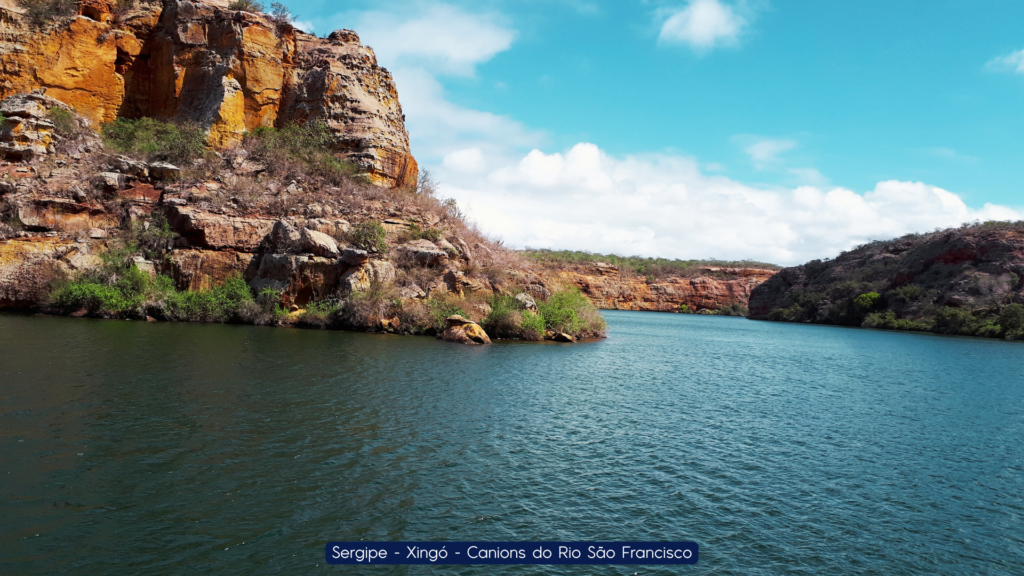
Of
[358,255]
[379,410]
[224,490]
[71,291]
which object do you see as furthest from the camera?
[358,255]

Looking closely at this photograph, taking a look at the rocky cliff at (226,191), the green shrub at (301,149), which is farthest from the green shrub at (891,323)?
the green shrub at (301,149)

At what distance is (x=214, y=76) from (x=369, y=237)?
71.5ft

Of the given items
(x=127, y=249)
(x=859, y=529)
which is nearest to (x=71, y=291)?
(x=127, y=249)

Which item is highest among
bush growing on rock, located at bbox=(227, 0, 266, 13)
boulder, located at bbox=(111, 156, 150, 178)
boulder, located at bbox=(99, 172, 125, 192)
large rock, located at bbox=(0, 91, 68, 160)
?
bush growing on rock, located at bbox=(227, 0, 266, 13)

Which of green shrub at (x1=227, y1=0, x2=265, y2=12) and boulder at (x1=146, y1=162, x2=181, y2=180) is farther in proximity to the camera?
green shrub at (x1=227, y1=0, x2=265, y2=12)

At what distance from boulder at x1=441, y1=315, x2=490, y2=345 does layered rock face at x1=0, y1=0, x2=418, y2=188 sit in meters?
16.7

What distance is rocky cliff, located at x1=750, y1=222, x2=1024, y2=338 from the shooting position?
57.3 m

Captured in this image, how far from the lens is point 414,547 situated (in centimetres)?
736

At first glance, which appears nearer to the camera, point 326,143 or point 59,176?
point 59,176

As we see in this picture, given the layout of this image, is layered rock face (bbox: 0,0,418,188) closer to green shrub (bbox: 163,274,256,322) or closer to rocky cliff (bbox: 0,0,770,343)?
rocky cliff (bbox: 0,0,770,343)

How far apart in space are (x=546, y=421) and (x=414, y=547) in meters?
7.14

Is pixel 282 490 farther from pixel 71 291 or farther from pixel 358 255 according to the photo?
pixel 71 291

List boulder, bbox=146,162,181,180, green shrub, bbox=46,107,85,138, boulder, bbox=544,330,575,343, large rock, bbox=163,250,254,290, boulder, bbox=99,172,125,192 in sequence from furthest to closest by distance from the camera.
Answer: green shrub, bbox=46,107,85,138, boulder, bbox=146,162,181,180, boulder, bbox=99,172,125,192, boulder, bbox=544,330,575,343, large rock, bbox=163,250,254,290

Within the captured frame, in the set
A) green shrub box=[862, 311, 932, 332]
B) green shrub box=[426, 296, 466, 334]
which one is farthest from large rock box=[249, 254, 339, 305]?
green shrub box=[862, 311, 932, 332]
